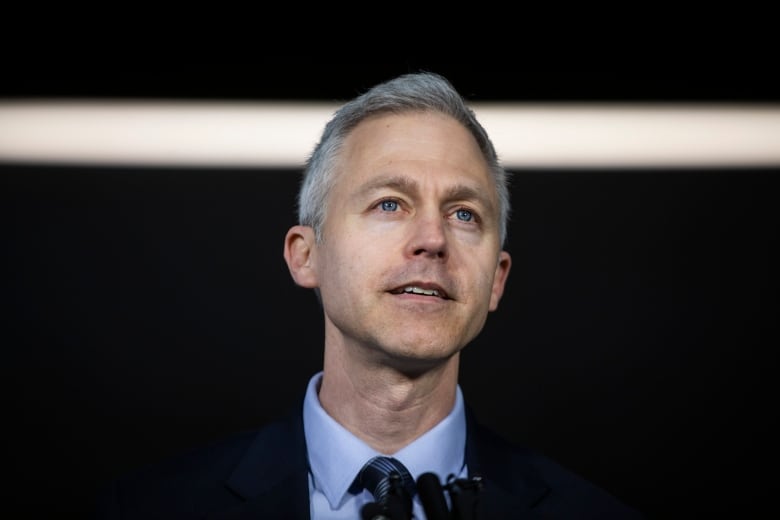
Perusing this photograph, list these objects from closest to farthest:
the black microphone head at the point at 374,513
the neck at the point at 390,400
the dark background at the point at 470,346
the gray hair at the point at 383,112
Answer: the black microphone head at the point at 374,513 < the neck at the point at 390,400 < the gray hair at the point at 383,112 < the dark background at the point at 470,346

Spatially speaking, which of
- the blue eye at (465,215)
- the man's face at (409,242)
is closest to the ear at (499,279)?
the man's face at (409,242)

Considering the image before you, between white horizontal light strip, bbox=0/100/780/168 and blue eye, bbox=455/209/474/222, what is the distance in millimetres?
921

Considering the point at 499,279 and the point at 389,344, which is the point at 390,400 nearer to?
the point at 389,344

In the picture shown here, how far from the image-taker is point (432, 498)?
1525 mm

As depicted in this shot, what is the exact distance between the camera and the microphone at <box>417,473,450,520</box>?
151 centimetres

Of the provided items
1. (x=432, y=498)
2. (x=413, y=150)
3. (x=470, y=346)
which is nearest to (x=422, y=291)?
(x=413, y=150)

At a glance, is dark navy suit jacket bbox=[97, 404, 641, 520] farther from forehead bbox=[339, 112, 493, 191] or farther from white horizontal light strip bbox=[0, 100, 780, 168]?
white horizontal light strip bbox=[0, 100, 780, 168]

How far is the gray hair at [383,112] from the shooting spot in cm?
231

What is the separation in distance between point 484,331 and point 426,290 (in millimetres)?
1188

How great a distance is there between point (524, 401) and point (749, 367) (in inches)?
27.2

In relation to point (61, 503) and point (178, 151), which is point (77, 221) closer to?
point (178, 151)

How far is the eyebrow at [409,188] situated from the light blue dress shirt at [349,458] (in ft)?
1.49

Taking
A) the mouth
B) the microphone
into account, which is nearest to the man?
the mouth

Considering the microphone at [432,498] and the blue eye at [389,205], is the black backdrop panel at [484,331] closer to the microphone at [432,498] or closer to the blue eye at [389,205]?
the blue eye at [389,205]
